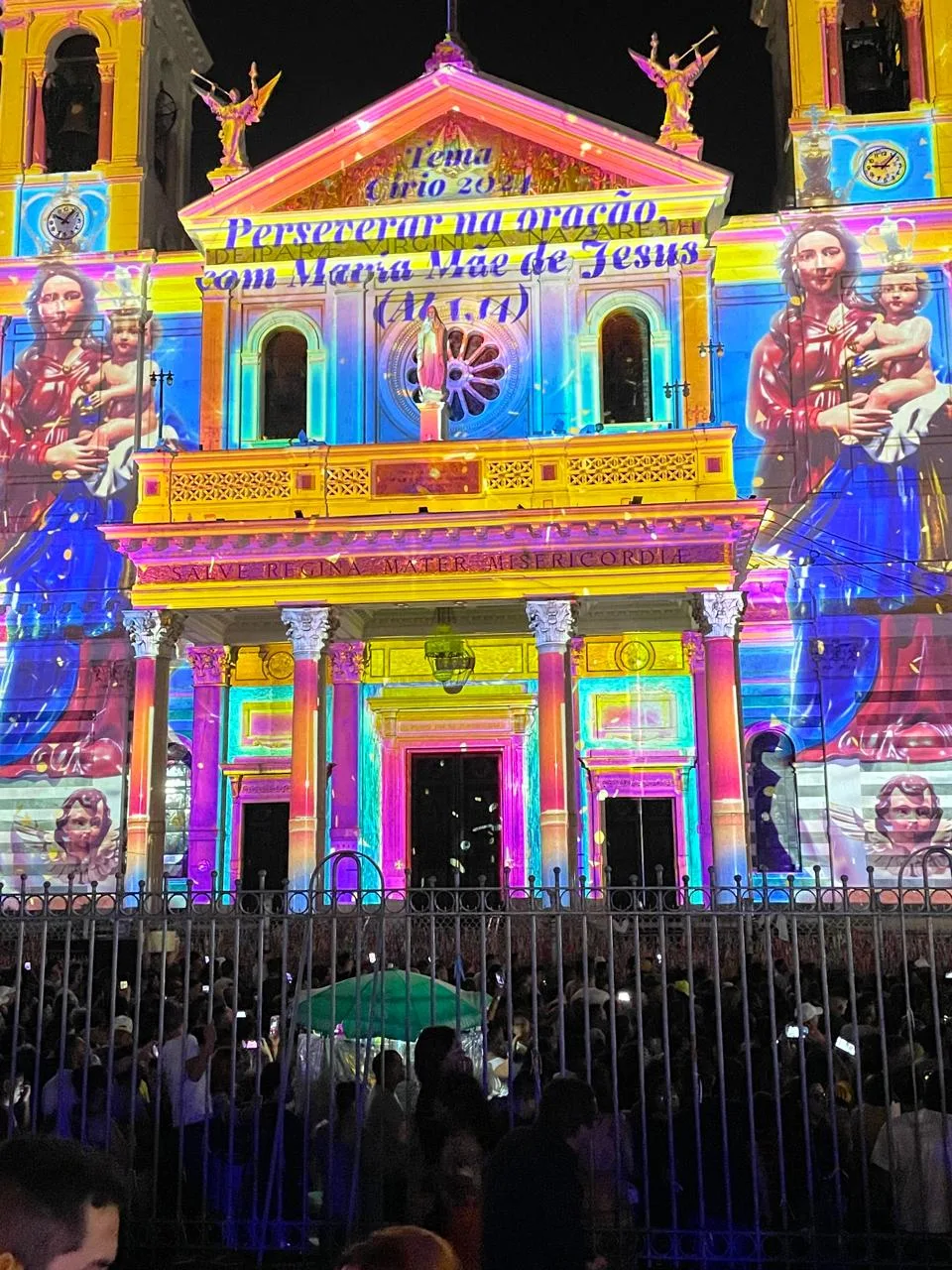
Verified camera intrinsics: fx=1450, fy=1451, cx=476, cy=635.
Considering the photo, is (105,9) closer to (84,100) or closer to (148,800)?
(84,100)

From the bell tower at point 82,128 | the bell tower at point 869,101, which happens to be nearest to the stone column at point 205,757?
the bell tower at point 82,128

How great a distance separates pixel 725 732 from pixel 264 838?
869 centimetres

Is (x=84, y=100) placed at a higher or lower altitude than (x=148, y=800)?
higher

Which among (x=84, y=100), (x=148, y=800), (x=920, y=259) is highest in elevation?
(x=84, y=100)

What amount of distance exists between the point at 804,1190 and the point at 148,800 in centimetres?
1546

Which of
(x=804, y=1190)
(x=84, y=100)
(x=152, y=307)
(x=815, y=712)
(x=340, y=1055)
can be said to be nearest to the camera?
(x=804, y=1190)

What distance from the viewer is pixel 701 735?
80.4ft

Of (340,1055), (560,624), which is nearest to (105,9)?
(560,624)

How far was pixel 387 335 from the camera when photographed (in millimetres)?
26109

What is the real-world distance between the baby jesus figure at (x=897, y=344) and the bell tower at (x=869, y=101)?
1.56 meters

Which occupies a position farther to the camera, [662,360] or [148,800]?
[662,360]

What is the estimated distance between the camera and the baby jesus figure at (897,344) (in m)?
25.6

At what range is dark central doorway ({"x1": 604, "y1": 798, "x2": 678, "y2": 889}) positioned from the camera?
25094mm

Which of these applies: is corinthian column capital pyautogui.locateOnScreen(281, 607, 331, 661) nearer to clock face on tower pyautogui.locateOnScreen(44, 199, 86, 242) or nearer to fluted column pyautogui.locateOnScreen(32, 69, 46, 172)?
clock face on tower pyautogui.locateOnScreen(44, 199, 86, 242)
